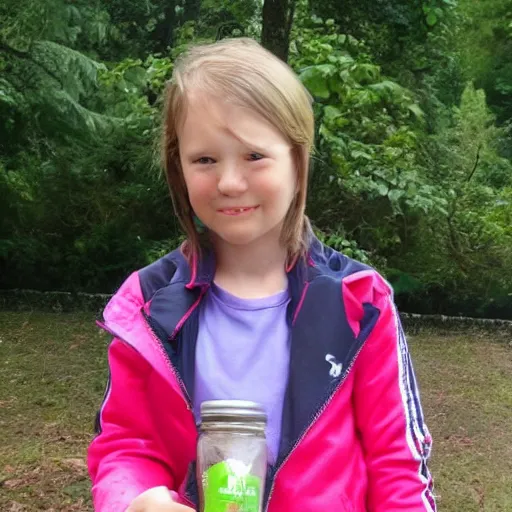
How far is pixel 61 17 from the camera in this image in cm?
653

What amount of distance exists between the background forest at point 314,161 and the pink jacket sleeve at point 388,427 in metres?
3.44

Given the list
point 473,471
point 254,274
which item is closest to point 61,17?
point 473,471

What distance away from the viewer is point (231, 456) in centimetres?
116

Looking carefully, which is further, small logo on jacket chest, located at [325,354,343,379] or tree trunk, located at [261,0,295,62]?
tree trunk, located at [261,0,295,62]

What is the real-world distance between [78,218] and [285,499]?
5634 millimetres

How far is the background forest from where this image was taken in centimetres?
532

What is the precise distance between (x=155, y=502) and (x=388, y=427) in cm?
40

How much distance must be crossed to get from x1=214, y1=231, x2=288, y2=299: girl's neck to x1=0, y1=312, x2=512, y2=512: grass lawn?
2.30 meters

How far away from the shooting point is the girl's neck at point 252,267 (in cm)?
149

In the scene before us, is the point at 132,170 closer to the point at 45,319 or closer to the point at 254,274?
A: the point at 45,319

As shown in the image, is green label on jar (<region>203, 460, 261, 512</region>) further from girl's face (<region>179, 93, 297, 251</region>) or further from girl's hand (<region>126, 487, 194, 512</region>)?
girl's face (<region>179, 93, 297, 251</region>)

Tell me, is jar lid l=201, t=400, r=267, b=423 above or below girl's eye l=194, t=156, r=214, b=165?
below

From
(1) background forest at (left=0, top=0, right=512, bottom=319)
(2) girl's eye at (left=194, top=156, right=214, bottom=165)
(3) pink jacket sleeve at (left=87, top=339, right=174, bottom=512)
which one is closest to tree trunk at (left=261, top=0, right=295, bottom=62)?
(1) background forest at (left=0, top=0, right=512, bottom=319)

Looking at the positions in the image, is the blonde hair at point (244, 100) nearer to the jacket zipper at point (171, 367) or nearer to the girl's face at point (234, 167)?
the girl's face at point (234, 167)
